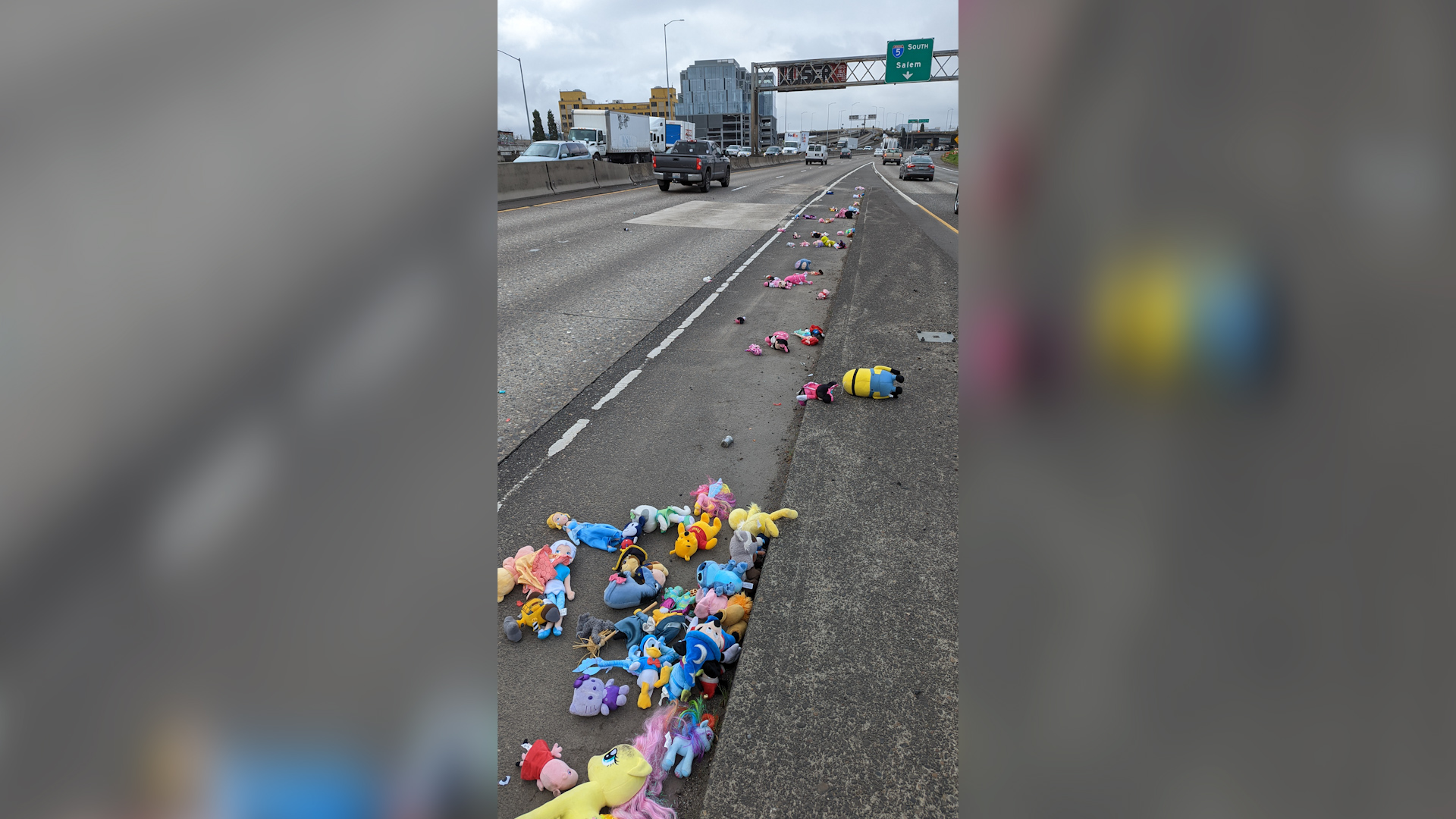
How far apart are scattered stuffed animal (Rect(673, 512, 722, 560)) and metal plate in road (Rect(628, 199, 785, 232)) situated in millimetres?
13757

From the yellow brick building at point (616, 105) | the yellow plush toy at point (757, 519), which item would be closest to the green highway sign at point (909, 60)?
the yellow plush toy at point (757, 519)

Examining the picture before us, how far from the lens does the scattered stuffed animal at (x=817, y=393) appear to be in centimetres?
529

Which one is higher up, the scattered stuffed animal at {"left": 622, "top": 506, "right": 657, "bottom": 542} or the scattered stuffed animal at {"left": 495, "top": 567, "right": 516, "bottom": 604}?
the scattered stuffed animal at {"left": 622, "top": 506, "right": 657, "bottom": 542}

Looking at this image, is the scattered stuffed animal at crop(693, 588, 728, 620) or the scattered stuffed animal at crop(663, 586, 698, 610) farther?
the scattered stuffed animal at crop(663, 586, 698, 610)

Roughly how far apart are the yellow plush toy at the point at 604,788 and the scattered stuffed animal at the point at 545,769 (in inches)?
6.0

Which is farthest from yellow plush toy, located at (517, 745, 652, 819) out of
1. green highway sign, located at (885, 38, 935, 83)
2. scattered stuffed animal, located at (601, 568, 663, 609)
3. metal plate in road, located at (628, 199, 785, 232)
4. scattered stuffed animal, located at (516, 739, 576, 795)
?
green highway sign, located at (885, 38, 935, 83)

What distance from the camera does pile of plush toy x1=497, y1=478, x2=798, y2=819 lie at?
207 centimetres

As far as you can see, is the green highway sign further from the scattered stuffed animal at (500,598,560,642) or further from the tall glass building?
the tall glass building
